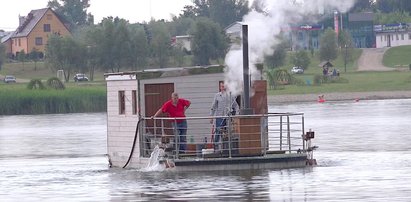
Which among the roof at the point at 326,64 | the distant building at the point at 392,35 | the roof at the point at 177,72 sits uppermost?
the distant building at the point at 392,35

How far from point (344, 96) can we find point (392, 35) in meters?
63.1

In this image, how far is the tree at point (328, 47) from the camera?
121812 mm

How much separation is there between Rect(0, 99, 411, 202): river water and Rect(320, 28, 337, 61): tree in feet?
219

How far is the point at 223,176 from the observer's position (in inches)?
1155

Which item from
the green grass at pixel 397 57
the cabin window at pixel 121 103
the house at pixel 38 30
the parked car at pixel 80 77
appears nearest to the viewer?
the cabin window at pixel 121 103

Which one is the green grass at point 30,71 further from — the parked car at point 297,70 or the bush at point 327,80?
the bush at point 327,80

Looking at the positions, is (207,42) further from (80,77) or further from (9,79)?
(9,79)

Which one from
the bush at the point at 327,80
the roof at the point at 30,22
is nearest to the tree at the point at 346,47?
the bush at the point at 327,80

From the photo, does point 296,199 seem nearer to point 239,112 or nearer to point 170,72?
point 239,112

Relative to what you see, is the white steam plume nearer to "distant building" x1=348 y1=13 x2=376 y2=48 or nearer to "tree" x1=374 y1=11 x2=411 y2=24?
"tree" x1=374 y1=11 x2=411 y2=24

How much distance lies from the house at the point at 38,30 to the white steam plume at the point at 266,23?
399 feet

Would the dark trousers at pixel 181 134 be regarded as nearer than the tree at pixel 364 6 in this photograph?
Yes

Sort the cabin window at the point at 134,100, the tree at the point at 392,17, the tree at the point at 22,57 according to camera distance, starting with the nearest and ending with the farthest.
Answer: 1. the cabin window at the point at 134,100
2. the tree at the point at 22,57
3. the tree at the point at 392,17

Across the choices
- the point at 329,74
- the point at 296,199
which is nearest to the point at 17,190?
the point at 296,199
